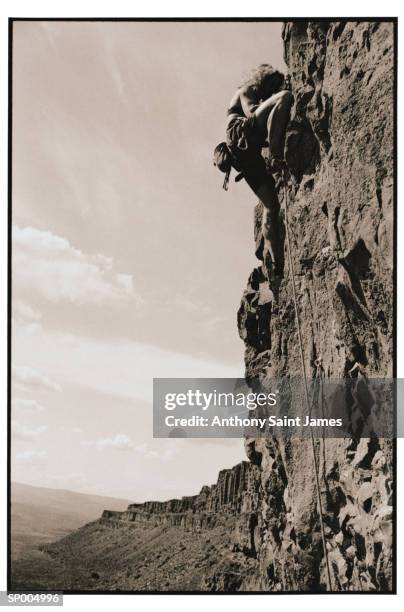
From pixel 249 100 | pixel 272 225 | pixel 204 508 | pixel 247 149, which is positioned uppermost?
pixel 249 100

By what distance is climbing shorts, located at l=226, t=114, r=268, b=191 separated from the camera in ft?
43.5

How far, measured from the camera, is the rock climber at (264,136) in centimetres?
1248

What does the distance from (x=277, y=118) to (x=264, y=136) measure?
945 mm

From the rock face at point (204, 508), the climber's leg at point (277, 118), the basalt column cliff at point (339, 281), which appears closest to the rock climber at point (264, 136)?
the climber's leg at point (277, 118)

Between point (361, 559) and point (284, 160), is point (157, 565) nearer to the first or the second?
point (361, 559)

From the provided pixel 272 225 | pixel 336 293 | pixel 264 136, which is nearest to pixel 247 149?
pixel 264 136

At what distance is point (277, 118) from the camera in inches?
488

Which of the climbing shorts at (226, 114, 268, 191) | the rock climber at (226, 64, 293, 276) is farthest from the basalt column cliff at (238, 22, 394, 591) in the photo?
the climbing shorts at (226, 114, 268, 191)

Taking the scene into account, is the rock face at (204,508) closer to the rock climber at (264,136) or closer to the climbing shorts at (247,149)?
the rock climber at (264,136)

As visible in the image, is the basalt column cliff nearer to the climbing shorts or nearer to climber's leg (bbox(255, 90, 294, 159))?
climber's leg (bbox(255, 90, 294, 159))

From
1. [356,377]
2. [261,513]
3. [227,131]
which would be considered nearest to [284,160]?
→ [227,131]

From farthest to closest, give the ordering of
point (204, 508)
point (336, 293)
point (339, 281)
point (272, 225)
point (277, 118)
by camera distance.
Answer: point (204, 508) < point (272, 225) < point (277, 118) < point (336, 293) < point (339, 281)

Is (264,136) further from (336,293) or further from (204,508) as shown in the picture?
(204,508)

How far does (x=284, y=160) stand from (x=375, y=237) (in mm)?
3538
